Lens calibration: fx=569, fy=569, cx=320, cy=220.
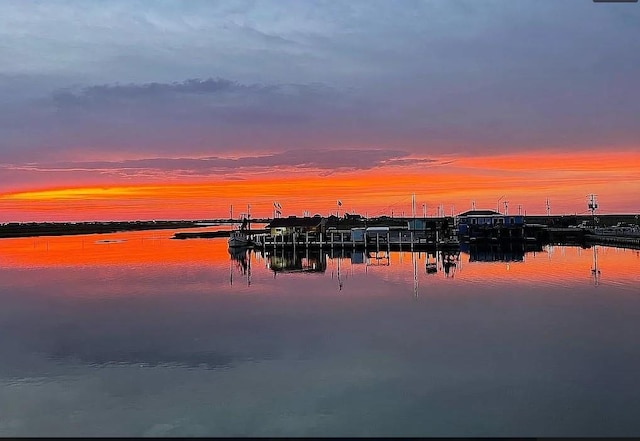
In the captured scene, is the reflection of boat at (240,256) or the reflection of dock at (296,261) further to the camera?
the reflection of boat at (240,256)

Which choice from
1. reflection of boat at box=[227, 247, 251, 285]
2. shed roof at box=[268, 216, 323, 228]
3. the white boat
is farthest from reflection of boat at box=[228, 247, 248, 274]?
shed roof at box=[268, 216, 323, 228]

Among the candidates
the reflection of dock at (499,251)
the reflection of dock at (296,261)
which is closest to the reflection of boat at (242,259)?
the reflection of dock at (296,261)

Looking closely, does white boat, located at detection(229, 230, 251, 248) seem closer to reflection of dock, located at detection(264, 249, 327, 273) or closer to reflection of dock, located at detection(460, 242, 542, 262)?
reflection of dock, located at detection(264, 249, 327, 273)

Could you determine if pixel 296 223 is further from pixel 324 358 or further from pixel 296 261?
pixel 324 358

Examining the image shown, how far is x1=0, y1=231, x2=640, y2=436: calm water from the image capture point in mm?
13734

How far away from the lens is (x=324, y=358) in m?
19.1

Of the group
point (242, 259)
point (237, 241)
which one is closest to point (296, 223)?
point (237, 241)

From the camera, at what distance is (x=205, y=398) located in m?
15.3

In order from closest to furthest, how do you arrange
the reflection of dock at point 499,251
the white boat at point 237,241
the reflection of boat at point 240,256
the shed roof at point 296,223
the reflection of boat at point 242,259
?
the reflection of boat at point 242,259
the reflection of boat at point 240,256
the reflection of dock at point 499,251
the white boat at point 237,241
the shed roof at point 296,223

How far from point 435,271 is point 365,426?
34317mm

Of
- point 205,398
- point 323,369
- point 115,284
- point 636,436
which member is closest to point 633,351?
point 636,436

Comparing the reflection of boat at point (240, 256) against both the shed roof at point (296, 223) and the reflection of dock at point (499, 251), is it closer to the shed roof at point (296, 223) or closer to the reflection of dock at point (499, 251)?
the shed roof at point (296, 223)

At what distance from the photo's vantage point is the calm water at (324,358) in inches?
541

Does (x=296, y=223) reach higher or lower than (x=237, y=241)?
higher
